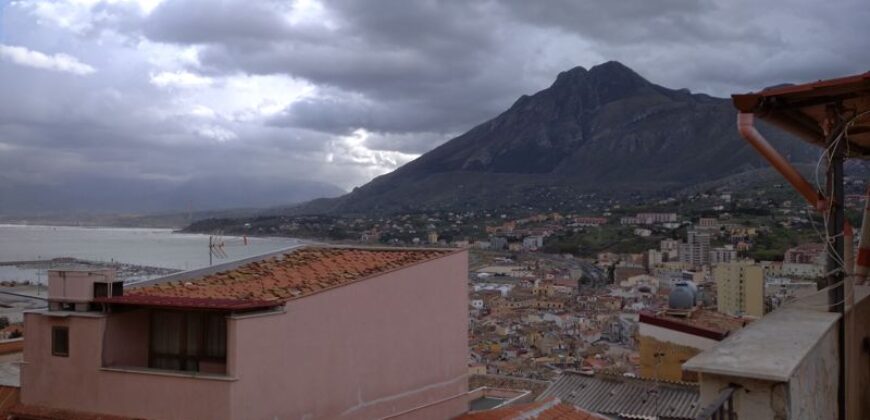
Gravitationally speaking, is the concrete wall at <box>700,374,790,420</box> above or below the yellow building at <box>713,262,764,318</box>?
above

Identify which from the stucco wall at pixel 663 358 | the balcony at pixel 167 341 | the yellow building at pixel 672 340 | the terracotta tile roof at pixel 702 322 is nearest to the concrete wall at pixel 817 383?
the balcony at pixel 167 341

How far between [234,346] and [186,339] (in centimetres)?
110

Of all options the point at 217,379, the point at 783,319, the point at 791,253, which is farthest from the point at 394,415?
the point at 791,253

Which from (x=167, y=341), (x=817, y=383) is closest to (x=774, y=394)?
(x=817, y=383)

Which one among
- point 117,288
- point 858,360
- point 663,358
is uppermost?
point 117,288

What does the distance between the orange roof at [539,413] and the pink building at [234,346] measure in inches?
31.1

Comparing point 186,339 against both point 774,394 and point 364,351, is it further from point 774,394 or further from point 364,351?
point 774,394

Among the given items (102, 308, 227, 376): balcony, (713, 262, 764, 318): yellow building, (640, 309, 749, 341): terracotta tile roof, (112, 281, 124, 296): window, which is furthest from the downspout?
(713, 262, 764, 318): yellow building

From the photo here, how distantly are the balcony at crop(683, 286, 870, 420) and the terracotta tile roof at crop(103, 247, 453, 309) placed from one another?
156 inches

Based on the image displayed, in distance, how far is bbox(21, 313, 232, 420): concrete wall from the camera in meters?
5.80

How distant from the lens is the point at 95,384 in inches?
246

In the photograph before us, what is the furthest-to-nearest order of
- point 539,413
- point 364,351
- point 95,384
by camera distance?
point 539,413, point 364,351, point 95,384

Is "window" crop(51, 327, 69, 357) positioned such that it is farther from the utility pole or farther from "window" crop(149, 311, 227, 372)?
the utility pole

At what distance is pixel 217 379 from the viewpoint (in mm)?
5707
